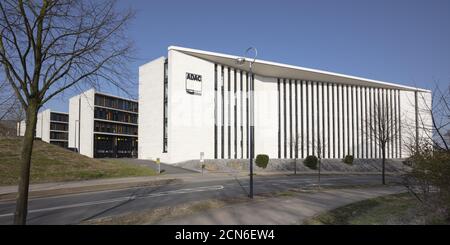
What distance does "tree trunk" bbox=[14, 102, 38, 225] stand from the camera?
263 inches

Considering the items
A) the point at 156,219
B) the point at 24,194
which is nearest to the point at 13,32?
the point at 24,194

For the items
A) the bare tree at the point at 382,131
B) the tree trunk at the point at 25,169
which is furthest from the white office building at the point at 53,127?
the tree trunk at the point at 25,169

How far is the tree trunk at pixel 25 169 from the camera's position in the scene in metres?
6.68

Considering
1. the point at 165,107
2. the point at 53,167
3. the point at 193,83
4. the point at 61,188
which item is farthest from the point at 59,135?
the point at 61,188

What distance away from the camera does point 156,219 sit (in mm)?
9633

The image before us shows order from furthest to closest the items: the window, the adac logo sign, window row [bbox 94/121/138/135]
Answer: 1. window row [bbox 94/121/138/135]
2. the window
3. the adac logo sign

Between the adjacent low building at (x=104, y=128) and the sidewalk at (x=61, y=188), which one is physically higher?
the adjacent low building at (x=104, y=128)

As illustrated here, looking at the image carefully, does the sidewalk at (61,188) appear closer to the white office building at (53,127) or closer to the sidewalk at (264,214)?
the sidewalk at (264,214)

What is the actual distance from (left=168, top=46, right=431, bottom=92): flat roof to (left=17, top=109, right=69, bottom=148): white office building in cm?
5953

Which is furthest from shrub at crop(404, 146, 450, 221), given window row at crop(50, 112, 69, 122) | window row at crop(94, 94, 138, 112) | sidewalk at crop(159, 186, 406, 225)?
window row at crop(50, 112, 69, 122)

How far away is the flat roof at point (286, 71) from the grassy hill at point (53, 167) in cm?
2161

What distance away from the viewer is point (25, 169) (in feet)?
22.1

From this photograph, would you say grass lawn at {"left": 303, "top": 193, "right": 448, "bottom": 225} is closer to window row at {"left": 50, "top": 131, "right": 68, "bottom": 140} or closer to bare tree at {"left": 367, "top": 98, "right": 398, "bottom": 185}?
bare tree at {"left": 367, "top": 98, "right": 398, "bottom": 185}
